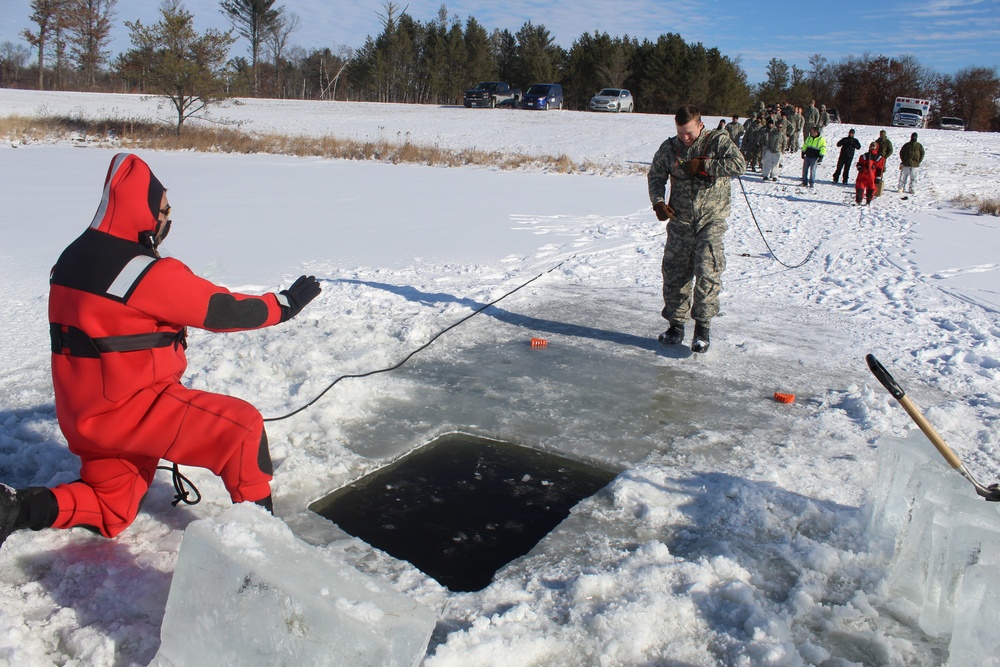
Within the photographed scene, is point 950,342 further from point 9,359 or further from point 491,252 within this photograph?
point 9,359

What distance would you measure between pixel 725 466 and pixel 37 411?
384 centimetres

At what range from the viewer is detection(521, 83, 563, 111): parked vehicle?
4106 cm

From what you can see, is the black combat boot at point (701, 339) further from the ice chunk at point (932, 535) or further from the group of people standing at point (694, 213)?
the ice chunk at point (932, 535)

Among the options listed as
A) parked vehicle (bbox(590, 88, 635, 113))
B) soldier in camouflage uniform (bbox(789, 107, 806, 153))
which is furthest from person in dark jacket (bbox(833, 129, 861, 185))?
parked vehicle (bbox(590, 88, 635, 113))

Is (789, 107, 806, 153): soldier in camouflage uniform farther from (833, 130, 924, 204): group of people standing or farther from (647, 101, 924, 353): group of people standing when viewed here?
(647, 101, 924, 353): group of people standing

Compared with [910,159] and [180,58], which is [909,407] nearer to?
[910,159]

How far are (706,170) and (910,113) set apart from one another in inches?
1530

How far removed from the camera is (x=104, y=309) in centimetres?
259

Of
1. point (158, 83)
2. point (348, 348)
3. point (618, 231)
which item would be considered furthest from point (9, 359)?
point (158, 83)

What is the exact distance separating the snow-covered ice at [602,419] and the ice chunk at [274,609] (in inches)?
14.4

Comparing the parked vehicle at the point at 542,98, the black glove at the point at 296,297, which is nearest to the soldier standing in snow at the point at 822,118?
the parked vehicle at the point at 542,98

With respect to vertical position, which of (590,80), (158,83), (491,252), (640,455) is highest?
(590,80)

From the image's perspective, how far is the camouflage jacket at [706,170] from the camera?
5684 millimetres

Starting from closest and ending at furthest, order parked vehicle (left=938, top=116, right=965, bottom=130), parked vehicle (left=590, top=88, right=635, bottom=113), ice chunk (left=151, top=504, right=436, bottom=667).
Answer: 1. ice chunk (left=151, top=504, right=436, bottom=667)
2. parked vehicle (left=938, top=116, right=965, bottom=130)
3. parked vehicle (left=590, top=88, right=635, bottom=113)
